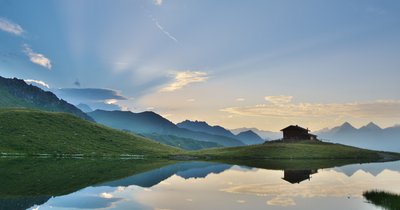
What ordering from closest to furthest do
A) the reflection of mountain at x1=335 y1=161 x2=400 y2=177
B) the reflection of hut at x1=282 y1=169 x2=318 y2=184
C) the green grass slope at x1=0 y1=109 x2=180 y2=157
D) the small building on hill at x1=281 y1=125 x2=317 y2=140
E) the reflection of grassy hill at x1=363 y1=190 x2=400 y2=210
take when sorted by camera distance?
the reflection of grassy hill at x1=363 y1=190 x2=400 y2=210 → the reflection of hut at x1=282 y1=169 x2=318 y2=184 → the reflection of mountain at x1=335 y1=161 x2=400 y2=177 → the green grass slope at x1=0 y1=109 x2=180 y2=157 → the small building on hill at x1=281 y1=125 x2=317 y2=140

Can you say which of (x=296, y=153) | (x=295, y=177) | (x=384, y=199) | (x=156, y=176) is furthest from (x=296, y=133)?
(x=384, y=199)

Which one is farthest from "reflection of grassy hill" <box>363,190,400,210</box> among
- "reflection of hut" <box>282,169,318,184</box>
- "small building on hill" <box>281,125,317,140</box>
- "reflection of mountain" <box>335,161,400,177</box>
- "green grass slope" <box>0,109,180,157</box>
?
"small building on hill" <box>281,125,317,140</box>

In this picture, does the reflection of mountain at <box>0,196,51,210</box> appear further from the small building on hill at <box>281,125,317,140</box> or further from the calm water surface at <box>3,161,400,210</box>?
the small building on hill at <box>281,125,317,140</box>

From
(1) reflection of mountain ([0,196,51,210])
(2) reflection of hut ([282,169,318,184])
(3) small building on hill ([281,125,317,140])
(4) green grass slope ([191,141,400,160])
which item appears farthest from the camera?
(3) small building on hill ([281,125,317,140])

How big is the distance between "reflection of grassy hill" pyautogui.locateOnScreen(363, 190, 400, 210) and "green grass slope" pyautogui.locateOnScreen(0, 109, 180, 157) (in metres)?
116

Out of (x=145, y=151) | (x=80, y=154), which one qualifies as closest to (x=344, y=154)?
(x=145, y=151)

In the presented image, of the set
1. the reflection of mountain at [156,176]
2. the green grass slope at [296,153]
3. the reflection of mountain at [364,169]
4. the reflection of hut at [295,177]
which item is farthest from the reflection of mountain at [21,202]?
the green grass slope at [296,153]

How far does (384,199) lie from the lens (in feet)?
133

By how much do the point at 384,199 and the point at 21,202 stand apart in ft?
125

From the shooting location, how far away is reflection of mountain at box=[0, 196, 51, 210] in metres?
34.4

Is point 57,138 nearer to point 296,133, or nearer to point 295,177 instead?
point 296,133

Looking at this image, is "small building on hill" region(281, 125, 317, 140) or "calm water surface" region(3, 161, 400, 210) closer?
"calm water surface" region(3, 161, 400, 210)

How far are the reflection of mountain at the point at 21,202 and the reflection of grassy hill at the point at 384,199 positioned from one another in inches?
1359

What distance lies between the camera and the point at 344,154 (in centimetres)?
15438
